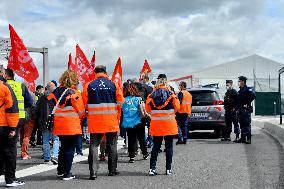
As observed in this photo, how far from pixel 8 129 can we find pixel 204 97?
28.4 feet

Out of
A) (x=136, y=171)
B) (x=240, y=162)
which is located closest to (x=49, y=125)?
(x=136, y=171)

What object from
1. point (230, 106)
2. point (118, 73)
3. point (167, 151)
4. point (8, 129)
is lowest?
point (167, 151)

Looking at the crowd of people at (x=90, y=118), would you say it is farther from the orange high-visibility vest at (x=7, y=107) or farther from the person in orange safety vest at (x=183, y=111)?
the person in orange safety vest at (x=183, y=111)

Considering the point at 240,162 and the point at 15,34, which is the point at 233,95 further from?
the point at 15,34

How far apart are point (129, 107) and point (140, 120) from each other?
362 mm

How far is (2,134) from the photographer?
23.9 feet

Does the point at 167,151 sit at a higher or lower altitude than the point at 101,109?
lower

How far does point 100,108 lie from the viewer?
26.7 ft

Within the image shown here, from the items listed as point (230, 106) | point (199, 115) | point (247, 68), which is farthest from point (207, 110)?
point (247, 68)

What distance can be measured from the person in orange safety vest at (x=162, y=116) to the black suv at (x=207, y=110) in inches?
257

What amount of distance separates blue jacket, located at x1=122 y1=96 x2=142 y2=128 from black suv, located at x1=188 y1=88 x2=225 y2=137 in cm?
521

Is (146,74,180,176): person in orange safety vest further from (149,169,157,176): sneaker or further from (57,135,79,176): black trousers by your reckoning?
(57,135,79,176): black trousers

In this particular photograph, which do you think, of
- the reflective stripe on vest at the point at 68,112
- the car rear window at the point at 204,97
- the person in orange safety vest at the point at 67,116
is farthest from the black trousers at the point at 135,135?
the car rear window at the point at 204,97

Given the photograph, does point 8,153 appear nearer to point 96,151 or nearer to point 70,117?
point 70,117
